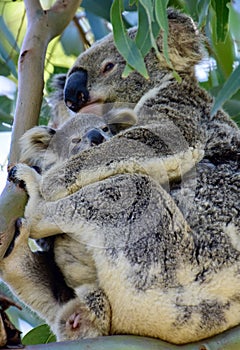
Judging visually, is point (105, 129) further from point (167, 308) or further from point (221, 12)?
point (167, 308)

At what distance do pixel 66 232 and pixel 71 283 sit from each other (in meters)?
0.21

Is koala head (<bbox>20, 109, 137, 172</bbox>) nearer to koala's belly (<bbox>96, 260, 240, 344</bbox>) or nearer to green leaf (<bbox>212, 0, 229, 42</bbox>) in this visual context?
green leaf (<bbox>212, 0, 229, 42</bbox>)

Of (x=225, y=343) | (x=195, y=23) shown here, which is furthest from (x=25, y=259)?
(x=195, y=23)

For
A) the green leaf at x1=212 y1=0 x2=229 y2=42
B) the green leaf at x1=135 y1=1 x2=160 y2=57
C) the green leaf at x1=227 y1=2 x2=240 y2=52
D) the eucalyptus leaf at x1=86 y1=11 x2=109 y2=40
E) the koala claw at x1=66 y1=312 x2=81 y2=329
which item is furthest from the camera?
the eucalyptus leaf at x1=86 y1=11 x2=109 y2=40

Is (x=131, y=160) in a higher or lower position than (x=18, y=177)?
lower

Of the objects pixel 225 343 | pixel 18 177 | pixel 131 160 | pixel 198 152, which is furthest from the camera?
pixel 198 152

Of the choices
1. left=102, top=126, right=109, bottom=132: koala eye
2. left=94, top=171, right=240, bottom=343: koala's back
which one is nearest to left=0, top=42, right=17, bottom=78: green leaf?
left=102, top=126, right=109, bottom=132: koala eye

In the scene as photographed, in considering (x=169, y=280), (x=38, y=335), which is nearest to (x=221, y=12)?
(x=169, y=280)

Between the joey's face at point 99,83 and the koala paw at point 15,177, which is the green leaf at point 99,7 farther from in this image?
the koala paw at point 15,177

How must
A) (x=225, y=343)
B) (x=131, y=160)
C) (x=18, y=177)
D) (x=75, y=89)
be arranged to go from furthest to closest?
(x=75, y=89) < (x=131, y=160) < (x=18, y=177) < (x=225, y=343)

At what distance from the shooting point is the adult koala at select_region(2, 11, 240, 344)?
246 cm

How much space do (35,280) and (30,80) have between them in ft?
2.34

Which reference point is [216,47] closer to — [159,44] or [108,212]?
[159,44]

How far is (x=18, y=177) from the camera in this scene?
2.54m
